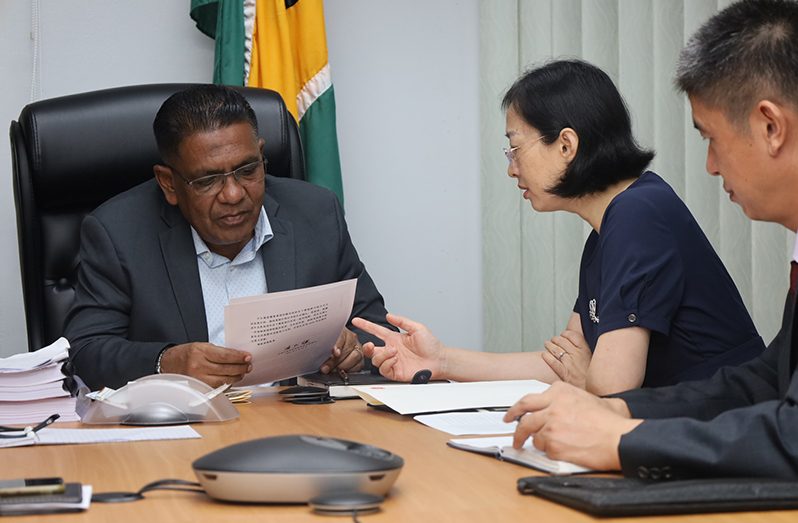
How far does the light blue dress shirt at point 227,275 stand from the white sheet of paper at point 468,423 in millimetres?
906

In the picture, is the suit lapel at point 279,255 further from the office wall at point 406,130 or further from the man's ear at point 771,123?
the man's ear at point 771,123

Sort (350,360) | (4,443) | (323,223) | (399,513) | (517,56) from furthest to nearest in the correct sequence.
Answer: (517,56) → (323,223) → (350,360) → (4,443) → (399,513)

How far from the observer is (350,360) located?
6.84 ft

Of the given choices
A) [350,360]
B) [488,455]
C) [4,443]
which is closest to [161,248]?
[350,360]

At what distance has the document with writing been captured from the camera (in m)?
1.13

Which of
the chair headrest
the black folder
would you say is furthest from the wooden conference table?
the chair headrest

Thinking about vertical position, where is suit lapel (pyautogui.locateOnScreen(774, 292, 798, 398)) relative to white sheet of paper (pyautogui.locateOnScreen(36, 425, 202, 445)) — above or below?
above

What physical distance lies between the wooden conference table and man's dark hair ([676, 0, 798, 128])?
52 cm

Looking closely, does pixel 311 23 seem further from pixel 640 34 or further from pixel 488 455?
pixel 488 455

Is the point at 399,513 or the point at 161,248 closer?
the point at 399,513

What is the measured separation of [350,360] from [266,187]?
62 cm

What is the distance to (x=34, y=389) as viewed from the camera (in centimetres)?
168

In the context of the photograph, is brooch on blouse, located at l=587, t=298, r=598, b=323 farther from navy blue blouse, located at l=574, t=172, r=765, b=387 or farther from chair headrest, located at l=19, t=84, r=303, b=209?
chair headrest, located at l=19, t=84, r=303, b=209

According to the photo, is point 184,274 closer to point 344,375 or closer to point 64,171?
point 64,171
